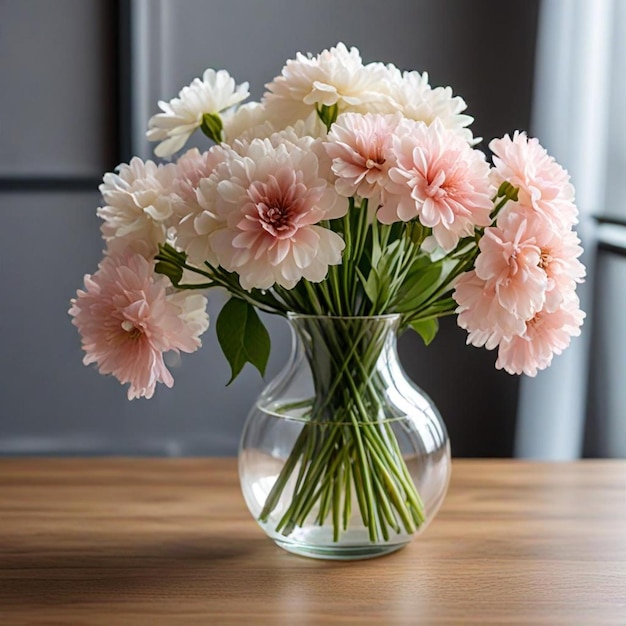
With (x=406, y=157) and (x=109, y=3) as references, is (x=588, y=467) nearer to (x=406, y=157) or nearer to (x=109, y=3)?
(x=406, y=157)

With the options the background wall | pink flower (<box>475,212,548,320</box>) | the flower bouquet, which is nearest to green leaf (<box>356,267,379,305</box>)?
the flower bouquet

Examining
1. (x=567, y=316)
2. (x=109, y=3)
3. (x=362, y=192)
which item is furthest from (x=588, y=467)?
(x=109, y=3)

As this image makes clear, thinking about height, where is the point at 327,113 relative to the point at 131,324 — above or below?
above

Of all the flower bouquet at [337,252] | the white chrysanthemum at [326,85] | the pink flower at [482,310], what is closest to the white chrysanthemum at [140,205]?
the flower bouquet at [337,252]

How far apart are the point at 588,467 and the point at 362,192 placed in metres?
0.59

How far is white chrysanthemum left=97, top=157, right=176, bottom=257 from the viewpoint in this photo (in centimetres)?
83

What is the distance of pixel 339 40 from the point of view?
86.3 inches

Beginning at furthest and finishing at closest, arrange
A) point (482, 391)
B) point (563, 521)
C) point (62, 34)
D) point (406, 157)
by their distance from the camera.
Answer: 1. point (482, 391)
2. point (62, 34)
3. point (563, 521)
4. point (406, 157)

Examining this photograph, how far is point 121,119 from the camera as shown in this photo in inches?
84.4

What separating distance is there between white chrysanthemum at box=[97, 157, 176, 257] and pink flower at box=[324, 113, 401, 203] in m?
0.15

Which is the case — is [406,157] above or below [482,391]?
above

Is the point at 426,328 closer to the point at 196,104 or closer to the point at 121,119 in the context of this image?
the point at 196,104

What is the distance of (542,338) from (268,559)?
318mm

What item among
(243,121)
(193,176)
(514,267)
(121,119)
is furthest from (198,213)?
(121,119)
